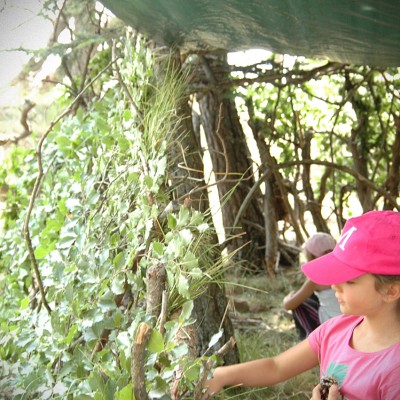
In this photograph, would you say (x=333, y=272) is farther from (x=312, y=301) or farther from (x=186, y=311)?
(x=312, y=301)

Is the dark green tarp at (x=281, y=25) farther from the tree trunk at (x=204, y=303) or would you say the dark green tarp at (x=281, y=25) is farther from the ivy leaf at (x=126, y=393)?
the ivy leaf at (x=126, y=393)

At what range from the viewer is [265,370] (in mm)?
1682

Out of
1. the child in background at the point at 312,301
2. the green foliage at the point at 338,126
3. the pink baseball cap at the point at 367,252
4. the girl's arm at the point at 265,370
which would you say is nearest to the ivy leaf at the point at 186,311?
the girl's arm at the point at 265,370

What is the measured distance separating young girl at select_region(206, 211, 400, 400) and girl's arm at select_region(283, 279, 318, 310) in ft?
5.35

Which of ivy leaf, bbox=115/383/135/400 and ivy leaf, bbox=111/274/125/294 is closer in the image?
ivy leaf, bbox=115/383/135/400

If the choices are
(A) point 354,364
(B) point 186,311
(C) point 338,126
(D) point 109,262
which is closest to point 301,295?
(D) point 109,262

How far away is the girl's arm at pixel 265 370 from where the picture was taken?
5.24 ft

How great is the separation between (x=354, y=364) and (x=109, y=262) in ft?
2.16

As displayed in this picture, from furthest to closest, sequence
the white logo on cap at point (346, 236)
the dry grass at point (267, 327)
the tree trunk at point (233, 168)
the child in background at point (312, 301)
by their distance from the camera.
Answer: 1. the tree trunk at point (233, 168)
2. the child in background at point (312, 301)
3. the dry grass at point (267, 327)
4. the white logo on cap at point (346, 236)

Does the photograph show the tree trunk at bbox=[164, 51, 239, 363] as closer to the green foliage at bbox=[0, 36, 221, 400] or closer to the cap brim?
the green foliage at bbox=[0, 36, 221, 400]

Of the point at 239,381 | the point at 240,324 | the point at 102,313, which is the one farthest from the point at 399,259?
the point at 240,324

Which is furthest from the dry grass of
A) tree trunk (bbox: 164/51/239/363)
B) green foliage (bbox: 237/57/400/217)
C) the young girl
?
the young girl

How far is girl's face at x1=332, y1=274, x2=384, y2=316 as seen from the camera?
1.56 meters

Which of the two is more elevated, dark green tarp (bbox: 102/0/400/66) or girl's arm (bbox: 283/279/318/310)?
dark green tarp (bbox: 102/0/400/66)
